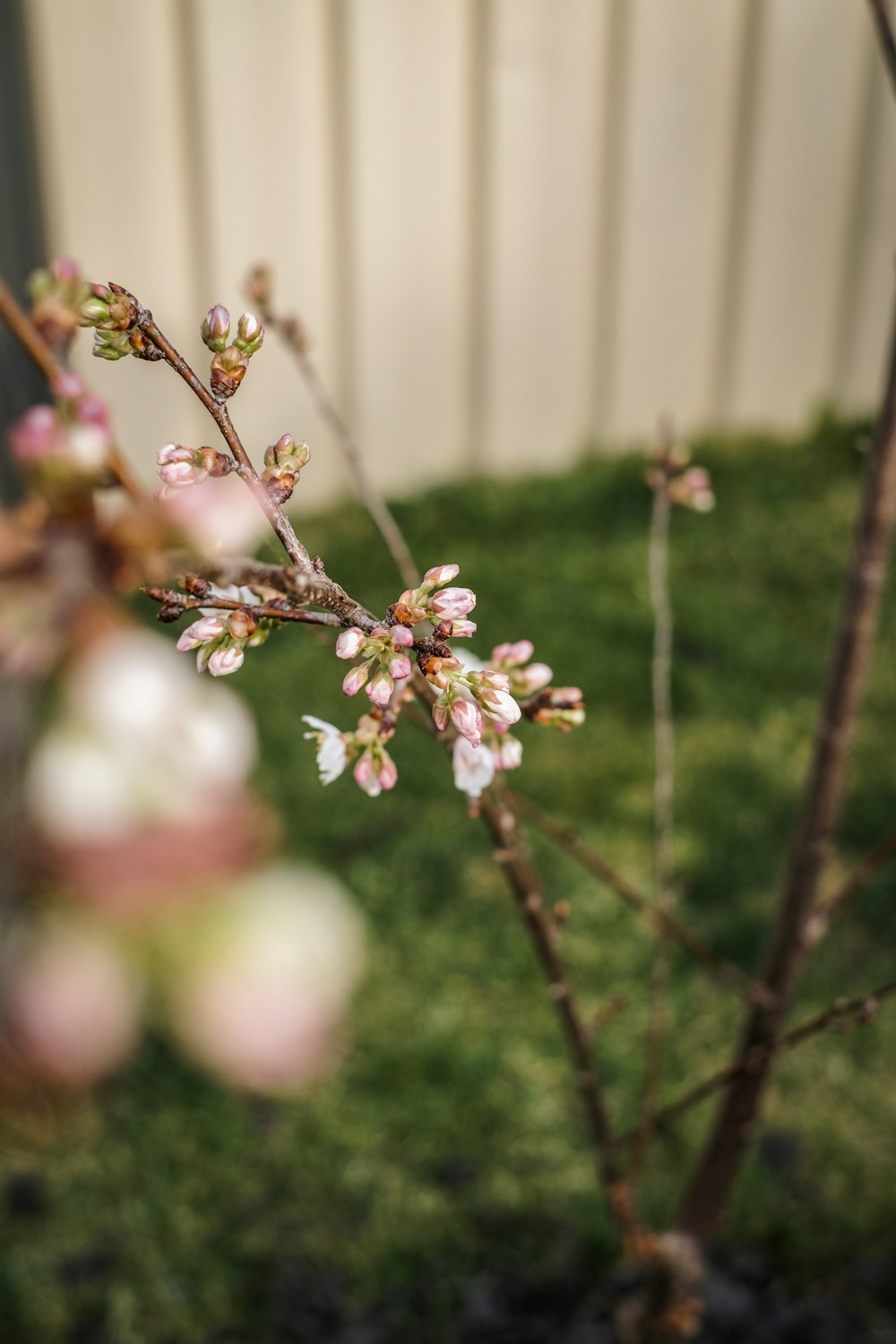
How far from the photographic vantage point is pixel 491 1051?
5.67ft

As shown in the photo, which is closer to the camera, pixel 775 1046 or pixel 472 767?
pixel 472 767

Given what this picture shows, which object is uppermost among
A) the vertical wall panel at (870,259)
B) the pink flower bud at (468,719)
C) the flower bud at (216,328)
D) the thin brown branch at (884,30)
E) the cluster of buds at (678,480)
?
the thin brown branch at (884,30)

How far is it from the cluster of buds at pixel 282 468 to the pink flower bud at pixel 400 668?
80mm

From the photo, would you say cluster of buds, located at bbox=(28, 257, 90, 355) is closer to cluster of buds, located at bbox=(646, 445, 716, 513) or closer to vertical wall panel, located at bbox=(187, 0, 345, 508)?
cluster of buds, located at bbox=(646, 445, 716, 513)

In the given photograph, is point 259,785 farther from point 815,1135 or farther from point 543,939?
point 543,939

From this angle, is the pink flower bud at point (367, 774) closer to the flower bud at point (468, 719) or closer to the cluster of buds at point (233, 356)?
the flower bud at point (468, 719)

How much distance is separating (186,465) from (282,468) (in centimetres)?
5

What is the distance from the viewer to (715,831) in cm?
214

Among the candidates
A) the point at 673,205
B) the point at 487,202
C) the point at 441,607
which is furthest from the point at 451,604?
the point at 673,205

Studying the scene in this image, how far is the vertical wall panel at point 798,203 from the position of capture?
343 cm

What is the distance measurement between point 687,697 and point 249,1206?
140cm

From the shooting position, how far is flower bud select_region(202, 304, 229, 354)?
472mm

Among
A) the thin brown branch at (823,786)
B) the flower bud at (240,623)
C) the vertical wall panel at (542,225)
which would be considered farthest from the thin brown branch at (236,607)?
the vertical wall panel at (542,225)

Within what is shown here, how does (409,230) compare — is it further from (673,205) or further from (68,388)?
(68,388)
